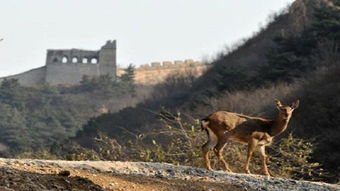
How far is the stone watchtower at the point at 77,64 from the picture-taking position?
131125mm

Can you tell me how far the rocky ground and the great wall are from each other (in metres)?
111

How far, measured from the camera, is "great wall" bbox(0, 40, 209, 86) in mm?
128250

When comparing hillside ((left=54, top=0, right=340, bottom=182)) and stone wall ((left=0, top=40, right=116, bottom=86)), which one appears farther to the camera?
stone wall ((left=0, top=40, right=116, bottom=86))

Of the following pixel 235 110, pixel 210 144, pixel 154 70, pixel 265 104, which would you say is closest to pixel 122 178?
pixel 210 144

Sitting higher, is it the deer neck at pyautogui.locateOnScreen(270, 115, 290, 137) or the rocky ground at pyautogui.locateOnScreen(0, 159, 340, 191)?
the deer neck at pyautogui.locateOnScreen(270, 115, 290, 137)

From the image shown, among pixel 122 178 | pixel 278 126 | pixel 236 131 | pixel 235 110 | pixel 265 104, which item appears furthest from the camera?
pixel 235 110

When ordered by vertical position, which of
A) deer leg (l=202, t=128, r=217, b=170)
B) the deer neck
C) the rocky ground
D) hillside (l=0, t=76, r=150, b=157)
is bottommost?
hillside (l=0, t=76, r=150, b=157)

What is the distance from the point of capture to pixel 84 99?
11338 centimetres

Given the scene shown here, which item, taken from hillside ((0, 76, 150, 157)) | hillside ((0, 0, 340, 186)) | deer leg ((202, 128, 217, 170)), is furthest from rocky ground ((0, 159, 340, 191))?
hillside ((0, 76, 150, 157))

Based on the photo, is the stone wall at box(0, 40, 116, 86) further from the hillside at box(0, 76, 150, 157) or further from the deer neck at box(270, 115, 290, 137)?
the deer neck at box(270, 115, 290, 137)

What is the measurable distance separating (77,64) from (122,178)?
12139cm

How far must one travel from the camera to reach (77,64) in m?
133

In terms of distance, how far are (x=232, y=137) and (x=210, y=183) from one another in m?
2.66

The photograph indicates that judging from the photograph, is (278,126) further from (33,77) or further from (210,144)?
(33,77)
